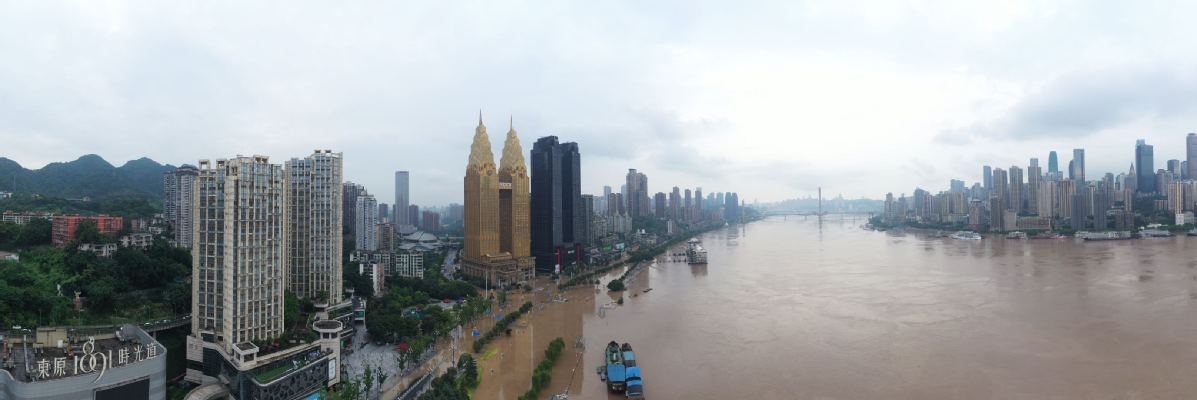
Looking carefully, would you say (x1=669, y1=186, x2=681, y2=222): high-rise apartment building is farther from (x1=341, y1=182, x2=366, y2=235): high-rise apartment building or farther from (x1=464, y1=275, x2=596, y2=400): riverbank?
(x1=464, y1=275, x2=596, y2=400): riverbank

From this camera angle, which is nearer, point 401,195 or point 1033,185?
point 1033,185

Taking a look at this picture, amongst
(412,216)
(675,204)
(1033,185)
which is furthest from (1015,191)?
(412,216)

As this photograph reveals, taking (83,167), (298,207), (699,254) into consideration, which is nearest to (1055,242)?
(699,254)

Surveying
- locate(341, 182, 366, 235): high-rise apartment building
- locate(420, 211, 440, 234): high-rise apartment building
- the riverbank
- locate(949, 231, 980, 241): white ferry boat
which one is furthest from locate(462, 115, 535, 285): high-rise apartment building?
locate(949, 231, 980, 241): white ferry boat

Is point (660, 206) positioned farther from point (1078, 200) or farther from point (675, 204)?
point (1078, 200)

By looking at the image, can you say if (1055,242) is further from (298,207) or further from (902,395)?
(298,207)

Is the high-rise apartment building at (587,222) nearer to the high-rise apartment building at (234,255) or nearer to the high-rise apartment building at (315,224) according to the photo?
the high-rise apartment building at (315,224)
